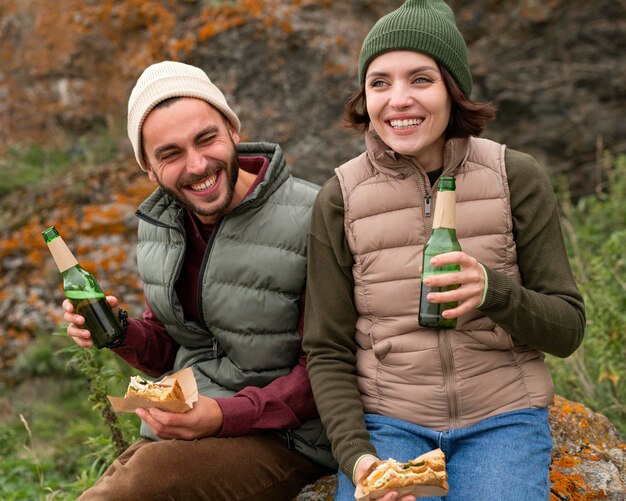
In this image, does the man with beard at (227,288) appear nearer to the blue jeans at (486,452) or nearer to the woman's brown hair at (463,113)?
the blue jeans at (486,452)

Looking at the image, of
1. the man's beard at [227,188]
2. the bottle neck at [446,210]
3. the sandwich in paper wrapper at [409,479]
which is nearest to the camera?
the sandwich in paper wrapper at [409,479]

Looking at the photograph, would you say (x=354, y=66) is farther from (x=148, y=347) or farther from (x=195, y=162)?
(x=148, y=347)

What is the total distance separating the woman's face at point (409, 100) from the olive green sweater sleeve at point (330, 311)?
316 mm

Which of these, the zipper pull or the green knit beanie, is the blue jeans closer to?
the zipper pull

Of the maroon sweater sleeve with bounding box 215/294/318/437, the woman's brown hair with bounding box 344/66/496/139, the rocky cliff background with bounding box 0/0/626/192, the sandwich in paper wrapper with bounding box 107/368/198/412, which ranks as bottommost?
the maroon sweater sleeve with bounding box 215/294/318/437

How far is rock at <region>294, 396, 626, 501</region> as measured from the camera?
2.76 meters

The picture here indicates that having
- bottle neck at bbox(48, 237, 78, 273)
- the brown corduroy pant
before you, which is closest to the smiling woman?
the brown corduroy pant

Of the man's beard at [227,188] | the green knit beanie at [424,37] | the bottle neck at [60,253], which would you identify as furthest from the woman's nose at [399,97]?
the bottle neck at [60,253]

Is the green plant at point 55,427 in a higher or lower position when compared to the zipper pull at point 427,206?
lower

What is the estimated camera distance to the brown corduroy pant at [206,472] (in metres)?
2.46

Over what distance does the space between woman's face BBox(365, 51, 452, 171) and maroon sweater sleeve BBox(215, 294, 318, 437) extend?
951 millimetres

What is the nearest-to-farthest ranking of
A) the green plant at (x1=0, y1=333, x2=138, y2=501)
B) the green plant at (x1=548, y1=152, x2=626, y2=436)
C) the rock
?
1. the rock
2. the green plant at (x1=0, y1=333, x2=138, y2=501)
3. the green plant at (x1=548, y1=152, x2=626, y2=436)

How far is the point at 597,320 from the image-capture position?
3.74 metres

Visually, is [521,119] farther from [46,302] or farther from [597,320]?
[46,302]
